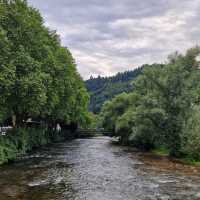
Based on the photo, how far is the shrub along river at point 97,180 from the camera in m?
23.1

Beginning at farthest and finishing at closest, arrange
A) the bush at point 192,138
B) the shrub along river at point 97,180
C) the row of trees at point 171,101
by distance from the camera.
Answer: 1. the row of trees at point 171,101
2. the bush at point 192,138
3. the shrub along river at point 97,180

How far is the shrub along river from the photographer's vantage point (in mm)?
23062

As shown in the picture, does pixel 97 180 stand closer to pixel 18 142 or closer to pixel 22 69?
pixel 22 69

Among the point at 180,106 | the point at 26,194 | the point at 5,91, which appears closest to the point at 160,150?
the point at 180,106

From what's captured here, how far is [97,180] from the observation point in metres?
28.3

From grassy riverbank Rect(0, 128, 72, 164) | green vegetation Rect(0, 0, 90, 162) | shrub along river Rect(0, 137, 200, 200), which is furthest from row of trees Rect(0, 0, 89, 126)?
shrub along river Rect(0, 137, 200, 200)

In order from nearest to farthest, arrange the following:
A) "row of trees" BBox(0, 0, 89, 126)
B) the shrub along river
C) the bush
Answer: the shrub along river
"row of trees" BBox(0, 0, 89, 126)
the bush

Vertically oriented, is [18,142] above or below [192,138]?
below

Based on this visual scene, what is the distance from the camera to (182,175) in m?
31.8

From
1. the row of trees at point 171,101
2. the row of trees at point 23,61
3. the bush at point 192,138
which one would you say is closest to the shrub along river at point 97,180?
the bush at point 192,138

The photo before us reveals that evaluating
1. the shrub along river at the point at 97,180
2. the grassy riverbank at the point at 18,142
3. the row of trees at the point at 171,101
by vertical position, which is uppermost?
the row of trees at the point at 171,101

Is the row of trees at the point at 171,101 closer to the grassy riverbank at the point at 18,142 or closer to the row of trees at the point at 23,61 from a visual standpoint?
the row of trees at the point at 23,61

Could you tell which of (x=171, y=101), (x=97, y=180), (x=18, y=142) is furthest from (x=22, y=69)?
(x=97, y=180)

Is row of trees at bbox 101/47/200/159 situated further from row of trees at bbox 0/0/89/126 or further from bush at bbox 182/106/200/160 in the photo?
row of trees at bbox 0/0/89/126
